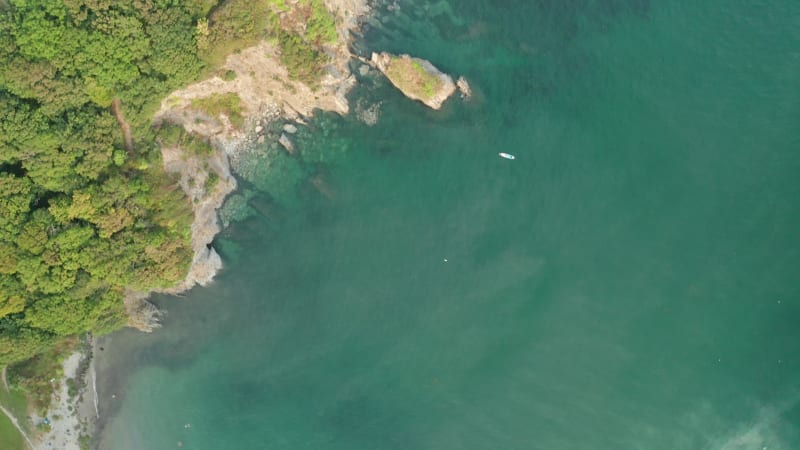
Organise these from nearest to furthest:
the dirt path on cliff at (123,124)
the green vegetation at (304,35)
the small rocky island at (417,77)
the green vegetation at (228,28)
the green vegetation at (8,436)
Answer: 1. the green vegetation at (228,28)
2. the dirt path on cliff at (123,124)
3. the green vegetation at (304,35)
4. the small rocky island at (417,77)
5. the green vegetation at (8,436)

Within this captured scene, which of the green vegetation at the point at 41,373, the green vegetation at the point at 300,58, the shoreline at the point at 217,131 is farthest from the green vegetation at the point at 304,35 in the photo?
the green vegetation at the point at 41,373

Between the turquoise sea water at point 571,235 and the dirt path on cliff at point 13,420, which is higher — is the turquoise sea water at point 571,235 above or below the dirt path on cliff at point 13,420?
above

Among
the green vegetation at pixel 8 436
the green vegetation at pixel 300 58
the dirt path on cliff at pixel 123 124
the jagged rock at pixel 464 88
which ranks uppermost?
the green vegetation at pixel 300 58

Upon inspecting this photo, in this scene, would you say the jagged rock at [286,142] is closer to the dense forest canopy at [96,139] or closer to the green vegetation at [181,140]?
the dense forest canopy at [96,139]

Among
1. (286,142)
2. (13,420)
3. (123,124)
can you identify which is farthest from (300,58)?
(13,420)

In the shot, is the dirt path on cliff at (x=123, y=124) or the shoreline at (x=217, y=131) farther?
the shoreline at (x=217, y=131)

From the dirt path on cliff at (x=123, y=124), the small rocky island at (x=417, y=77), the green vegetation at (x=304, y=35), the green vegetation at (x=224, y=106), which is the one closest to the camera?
the dirt path on cliff at (x=123, y=124)

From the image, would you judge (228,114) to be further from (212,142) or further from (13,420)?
(13,420)
